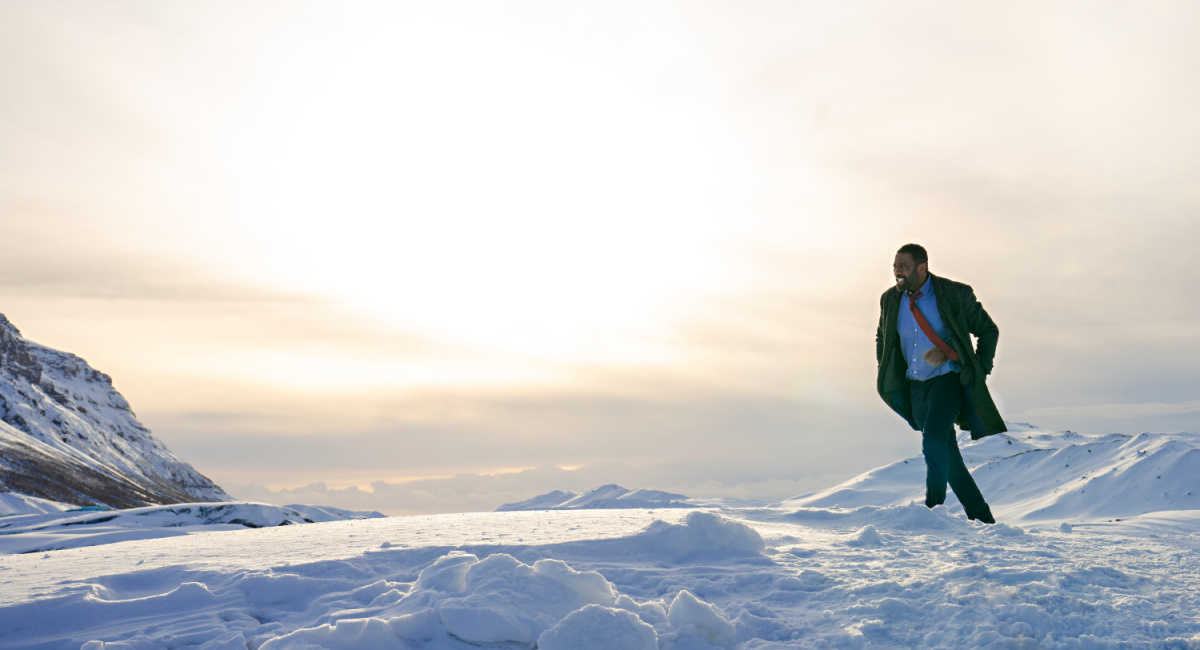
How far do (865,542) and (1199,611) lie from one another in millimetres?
1644

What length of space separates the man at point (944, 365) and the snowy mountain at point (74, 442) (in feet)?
285

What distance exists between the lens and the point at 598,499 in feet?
46.0

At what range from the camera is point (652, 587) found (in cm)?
318

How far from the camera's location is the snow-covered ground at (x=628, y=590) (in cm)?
248

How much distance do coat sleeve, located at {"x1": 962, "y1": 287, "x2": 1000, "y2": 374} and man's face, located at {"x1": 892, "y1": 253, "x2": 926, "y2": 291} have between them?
1.23 ft

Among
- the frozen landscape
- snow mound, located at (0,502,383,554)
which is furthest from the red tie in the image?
snow mound, located at (0,502,383,554)

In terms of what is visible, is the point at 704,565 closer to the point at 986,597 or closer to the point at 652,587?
the point at 652,587

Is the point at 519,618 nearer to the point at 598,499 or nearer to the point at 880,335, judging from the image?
the point at 880,335

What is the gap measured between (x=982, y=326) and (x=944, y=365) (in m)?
0.44

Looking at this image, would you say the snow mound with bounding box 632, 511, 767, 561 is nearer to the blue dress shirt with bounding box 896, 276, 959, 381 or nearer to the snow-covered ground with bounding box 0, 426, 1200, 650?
the snow-covered ground with bounding box 0, 426, 1200, 650

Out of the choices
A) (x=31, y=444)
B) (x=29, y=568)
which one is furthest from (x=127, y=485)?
(x=29, y=568)

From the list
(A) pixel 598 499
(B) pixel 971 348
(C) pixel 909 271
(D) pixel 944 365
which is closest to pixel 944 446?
(D) pixel 944 365

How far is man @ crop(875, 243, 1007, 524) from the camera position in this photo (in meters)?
5.59

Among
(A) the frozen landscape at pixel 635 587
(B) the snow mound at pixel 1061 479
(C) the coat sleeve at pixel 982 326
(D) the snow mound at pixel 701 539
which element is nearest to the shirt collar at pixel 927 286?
(C) the coat sleeve at pixel 982 326
